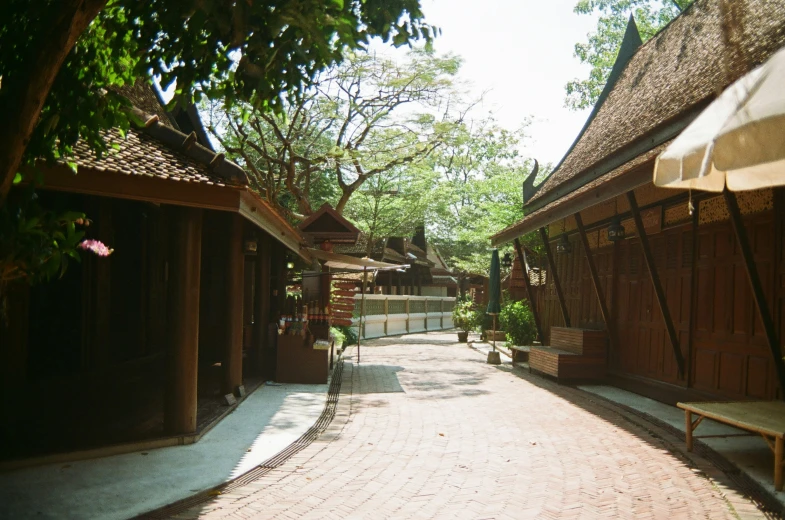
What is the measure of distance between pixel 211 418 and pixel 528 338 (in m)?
12.7

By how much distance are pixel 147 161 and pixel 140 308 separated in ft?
14.8

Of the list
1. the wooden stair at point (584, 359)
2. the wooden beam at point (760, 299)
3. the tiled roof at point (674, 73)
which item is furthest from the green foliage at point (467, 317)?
the wooden beam at point (760, 299)

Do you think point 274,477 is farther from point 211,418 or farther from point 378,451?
point 211,418

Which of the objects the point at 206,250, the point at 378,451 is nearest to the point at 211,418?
the point at 378,451

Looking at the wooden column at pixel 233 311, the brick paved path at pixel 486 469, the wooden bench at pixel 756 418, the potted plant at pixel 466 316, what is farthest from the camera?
the potted plant at pixel 466 316

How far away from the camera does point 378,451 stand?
728 centimetres

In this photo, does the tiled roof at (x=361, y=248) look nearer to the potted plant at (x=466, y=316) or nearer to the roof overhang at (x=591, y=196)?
the potted plant at (x=466, y=316)

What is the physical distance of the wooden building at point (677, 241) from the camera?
852 cm

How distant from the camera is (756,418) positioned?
638 cm

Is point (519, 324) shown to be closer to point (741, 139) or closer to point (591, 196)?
point (591, 196)

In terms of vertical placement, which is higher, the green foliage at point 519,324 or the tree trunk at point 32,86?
the tree trunk at point 32,86

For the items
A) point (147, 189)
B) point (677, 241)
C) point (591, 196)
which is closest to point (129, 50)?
point (147, 189)

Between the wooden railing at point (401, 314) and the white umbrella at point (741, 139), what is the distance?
18.9 metres

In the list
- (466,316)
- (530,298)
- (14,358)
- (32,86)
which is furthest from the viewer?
(466,316)
